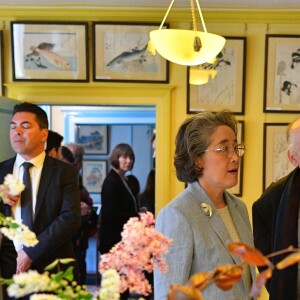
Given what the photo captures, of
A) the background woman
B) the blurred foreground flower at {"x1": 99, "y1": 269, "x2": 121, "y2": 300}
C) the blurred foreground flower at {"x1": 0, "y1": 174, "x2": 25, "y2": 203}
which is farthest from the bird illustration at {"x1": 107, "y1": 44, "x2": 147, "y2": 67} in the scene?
the blurred foreground flower at {"x1": 99, "y1": 269, "x2": 121, "y2": 300}

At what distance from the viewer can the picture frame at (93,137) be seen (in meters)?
5.32

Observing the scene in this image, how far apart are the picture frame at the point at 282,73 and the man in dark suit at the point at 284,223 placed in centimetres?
131

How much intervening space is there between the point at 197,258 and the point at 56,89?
220 centimetres

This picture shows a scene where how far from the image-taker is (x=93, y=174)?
207 inches

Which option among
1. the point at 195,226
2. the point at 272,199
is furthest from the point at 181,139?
the point at 272,199

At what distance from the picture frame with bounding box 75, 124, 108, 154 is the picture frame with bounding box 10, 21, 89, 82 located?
6.96 ft

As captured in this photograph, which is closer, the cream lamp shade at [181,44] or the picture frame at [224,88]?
the cream lamp shade at [181,44]

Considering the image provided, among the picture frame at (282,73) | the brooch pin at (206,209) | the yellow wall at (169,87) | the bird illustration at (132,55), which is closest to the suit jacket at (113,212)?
the yellow wall at (169,87)

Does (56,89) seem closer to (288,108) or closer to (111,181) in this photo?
(111,181)

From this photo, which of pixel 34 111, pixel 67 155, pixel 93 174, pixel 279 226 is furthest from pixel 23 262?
pixel 93 174

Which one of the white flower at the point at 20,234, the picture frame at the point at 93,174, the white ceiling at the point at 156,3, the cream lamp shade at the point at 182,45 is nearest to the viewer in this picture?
the white flower at the point at 20,234

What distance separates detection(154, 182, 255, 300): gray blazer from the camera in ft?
4.27

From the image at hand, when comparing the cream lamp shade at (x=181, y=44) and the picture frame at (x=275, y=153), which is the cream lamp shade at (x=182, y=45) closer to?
the cream lamp shade at (x=181, y=44)

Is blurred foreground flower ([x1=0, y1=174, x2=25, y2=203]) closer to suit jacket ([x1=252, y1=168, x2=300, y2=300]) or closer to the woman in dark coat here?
suit jacket ([x1=252, y1=168, x2=300, y2=300])
